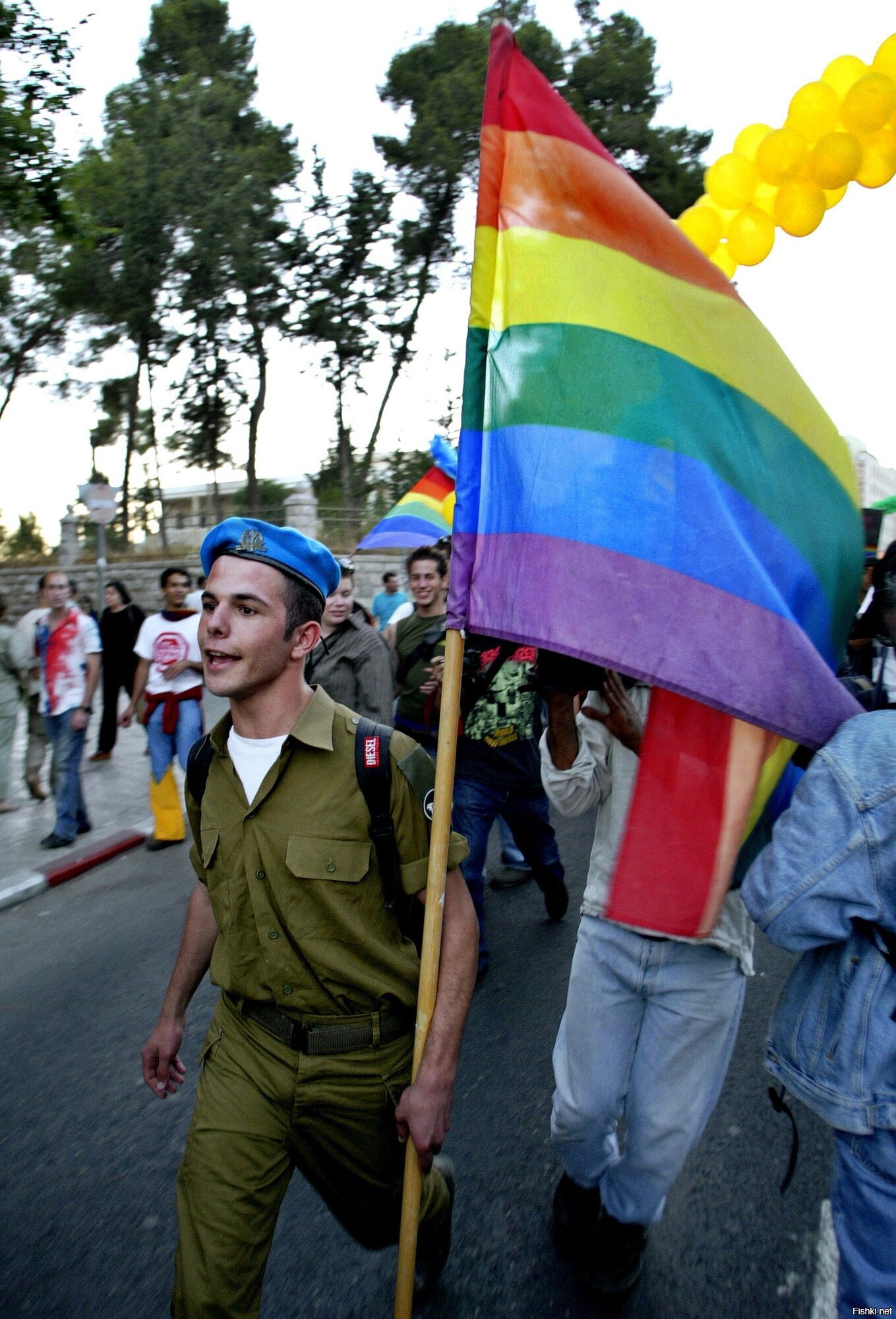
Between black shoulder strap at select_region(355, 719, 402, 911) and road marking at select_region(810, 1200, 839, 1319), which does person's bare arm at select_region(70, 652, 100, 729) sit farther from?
road marking at select_region(810, 1200, 839, 1319)

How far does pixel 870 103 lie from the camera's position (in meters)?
2.59

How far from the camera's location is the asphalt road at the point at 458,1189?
265 cm

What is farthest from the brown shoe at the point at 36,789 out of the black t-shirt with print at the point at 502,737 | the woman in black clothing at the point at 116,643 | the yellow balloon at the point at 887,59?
the yellow balloon at the point at 887,59

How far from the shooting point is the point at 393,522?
30.3ft

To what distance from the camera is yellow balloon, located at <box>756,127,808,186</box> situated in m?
2.80

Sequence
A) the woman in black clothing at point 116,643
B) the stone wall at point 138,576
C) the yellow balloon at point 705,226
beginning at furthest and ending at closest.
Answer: the stone wall at point 138,576 < the woman in black clothing at point 116,643 < the yellow balloon at point 705,226

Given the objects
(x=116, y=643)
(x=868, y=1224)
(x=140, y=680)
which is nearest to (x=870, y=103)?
(x=868, y=1224)

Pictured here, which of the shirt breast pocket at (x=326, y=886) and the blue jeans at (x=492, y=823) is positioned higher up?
the shirt breast pocket at (x=326, y=886)

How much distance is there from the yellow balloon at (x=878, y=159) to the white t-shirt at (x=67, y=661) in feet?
19.9

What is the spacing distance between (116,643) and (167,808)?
12.7ft

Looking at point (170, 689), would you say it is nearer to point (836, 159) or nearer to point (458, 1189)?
point (458, 1189)

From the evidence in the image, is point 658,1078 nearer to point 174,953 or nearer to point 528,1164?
point 528,1164

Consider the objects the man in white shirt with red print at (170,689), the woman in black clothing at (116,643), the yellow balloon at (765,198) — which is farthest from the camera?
the woman in black clothing at (116,643)

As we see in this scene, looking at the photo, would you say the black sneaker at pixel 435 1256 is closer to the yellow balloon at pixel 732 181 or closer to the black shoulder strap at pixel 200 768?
the black shoulder strap at pixel 200 768
